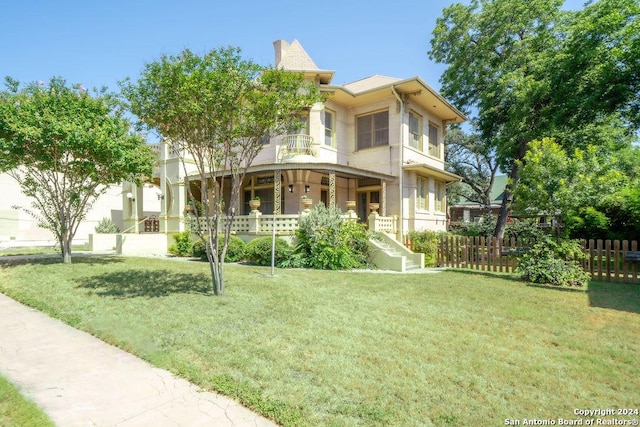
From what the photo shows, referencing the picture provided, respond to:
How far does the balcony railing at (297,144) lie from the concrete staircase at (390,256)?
5.65 metres

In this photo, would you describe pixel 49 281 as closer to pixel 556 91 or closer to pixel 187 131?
pixel 187 131

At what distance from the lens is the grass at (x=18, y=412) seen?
2865mm

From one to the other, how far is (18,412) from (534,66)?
25620 mm

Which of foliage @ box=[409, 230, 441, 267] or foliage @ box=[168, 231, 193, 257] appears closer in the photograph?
foliage @ box=[409, 230, 441, 267]

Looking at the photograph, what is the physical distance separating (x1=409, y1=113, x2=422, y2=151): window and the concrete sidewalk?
1737 centimetres

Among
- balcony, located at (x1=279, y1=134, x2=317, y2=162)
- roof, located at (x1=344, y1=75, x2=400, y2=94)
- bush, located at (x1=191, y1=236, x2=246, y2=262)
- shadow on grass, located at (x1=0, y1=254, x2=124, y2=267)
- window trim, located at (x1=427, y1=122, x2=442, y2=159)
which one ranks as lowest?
shadow on grass, located at (x1=0, y1=254, x2=124, y2=267)

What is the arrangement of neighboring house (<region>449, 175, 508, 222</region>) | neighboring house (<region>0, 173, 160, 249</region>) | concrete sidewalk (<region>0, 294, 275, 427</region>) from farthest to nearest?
neighboring house (<region>449, 175, 508, 222</region>), neighboring house (<region>0, 173, 160, 249</region>), concrete sidewalk (<region>0, 294, 275, 427</region>)

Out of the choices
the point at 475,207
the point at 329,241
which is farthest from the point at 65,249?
the point at 475,207

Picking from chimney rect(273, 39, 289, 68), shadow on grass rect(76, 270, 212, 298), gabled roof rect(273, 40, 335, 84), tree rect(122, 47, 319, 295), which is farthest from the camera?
chimney rect(273, 39, 289, 68)

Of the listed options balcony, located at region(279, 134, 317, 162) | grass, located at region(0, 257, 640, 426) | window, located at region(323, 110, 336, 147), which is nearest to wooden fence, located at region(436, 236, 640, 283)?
grass, located at region(0, 257, 640, 426)

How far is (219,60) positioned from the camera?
22.0ft

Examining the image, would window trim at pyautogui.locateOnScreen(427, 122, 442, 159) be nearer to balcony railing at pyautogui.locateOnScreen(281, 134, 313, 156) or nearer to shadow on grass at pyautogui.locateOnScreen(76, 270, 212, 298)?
balcony railing at pyautogui.locateOnScreen(281, 134, 313, 156)

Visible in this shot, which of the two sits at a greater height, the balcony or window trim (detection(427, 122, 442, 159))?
window trim (detection(427, 122, 442, 159))

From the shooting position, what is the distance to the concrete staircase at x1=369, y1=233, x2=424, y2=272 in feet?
42.2
